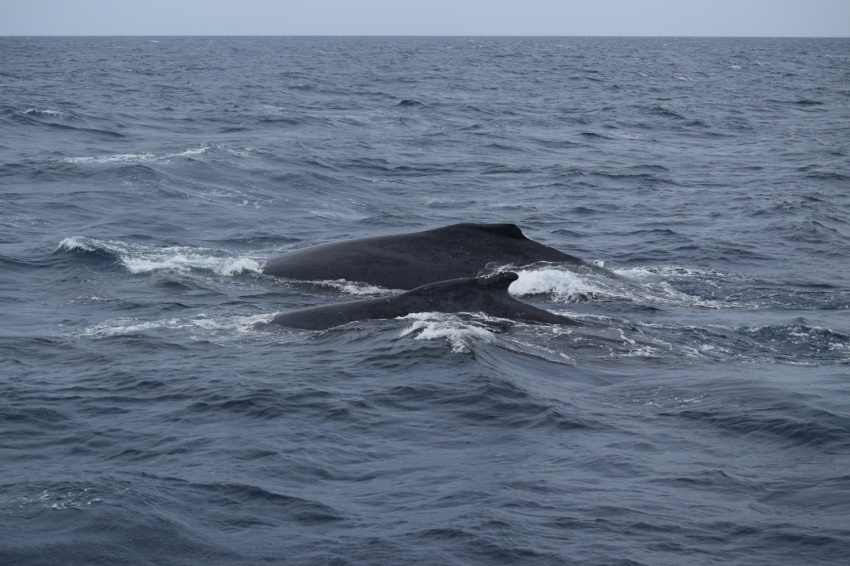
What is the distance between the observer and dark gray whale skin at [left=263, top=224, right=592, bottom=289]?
15.5 m

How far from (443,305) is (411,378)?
1.88 meters

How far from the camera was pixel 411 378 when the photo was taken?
11453 mm

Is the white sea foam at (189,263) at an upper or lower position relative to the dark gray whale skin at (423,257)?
lower

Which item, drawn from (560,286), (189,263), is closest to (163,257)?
(189,263)

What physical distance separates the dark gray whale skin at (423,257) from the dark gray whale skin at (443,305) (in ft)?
6.36

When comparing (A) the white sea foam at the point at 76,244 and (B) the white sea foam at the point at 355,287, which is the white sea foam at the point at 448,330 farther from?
(A) the white sea foam at the point at 76,244

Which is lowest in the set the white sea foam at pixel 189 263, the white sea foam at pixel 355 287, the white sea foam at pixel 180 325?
the white sea foam at pixel 180 325

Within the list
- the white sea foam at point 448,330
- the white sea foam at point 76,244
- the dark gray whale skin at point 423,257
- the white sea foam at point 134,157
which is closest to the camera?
the white sea foam at point 448,330

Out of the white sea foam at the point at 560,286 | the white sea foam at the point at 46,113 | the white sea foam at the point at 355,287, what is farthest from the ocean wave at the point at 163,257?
the white sea foam at the point at 46,113

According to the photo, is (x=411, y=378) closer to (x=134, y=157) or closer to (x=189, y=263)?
(x=189, y=263)

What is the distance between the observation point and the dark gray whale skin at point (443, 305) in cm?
1291

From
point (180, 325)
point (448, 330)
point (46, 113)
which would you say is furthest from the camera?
point (46, 113)

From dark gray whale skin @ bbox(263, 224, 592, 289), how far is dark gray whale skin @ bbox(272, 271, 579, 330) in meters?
1.94

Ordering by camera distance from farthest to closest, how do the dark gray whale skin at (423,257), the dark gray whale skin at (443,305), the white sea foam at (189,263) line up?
the white sea foam at (189,263) < the dark gray whale skin at (423,257) < the dark gray whale skin at (443,305)
